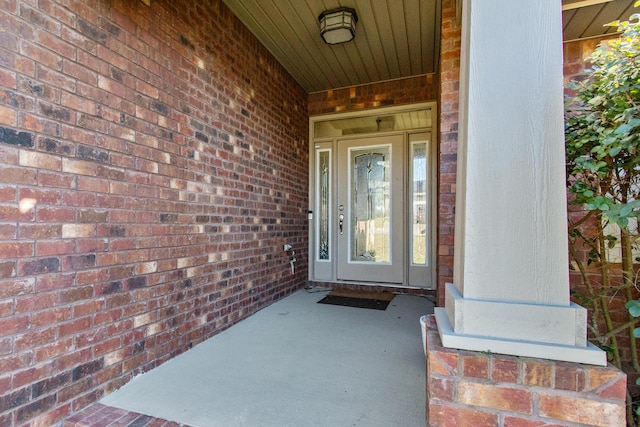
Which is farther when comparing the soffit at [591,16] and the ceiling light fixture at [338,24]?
the ceiling light fixture at [338,24]

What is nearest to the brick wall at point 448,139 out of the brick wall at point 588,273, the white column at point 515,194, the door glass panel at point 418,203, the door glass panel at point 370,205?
the brick wall at point 588,273

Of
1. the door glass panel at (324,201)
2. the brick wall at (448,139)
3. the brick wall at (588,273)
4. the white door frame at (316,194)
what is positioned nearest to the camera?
the brick wall at (588,273)

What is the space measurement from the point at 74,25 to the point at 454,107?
7.53ft

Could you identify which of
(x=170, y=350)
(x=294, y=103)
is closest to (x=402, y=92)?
(x=294, y=103)

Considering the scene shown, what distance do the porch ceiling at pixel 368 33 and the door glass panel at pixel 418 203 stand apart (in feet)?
3.30

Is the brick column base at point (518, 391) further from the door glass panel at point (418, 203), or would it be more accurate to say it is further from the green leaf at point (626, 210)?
the door glass panel at point (418, 203)

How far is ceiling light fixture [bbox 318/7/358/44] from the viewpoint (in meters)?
2.78

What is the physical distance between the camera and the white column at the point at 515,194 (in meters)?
0.98

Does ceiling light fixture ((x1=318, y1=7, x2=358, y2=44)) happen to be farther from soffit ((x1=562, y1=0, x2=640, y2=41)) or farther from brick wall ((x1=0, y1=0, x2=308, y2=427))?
soffit ((x1=562, y1=0, x2=640, y2=41))

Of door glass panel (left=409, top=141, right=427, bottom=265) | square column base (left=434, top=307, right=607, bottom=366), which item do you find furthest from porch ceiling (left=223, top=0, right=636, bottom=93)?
square column base (left=434, top=307, right=607, bottom=366)

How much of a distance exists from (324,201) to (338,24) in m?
2.30

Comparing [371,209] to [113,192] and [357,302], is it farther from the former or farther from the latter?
[113,192]

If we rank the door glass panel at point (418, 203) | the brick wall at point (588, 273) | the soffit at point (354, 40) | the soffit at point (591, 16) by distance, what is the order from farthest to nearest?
the door glass panel at point (418, 203)
the soffit at point (354, 40)
the soffit at point (591, 16)
the brick wall at point (588, 273)

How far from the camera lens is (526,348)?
95cm
